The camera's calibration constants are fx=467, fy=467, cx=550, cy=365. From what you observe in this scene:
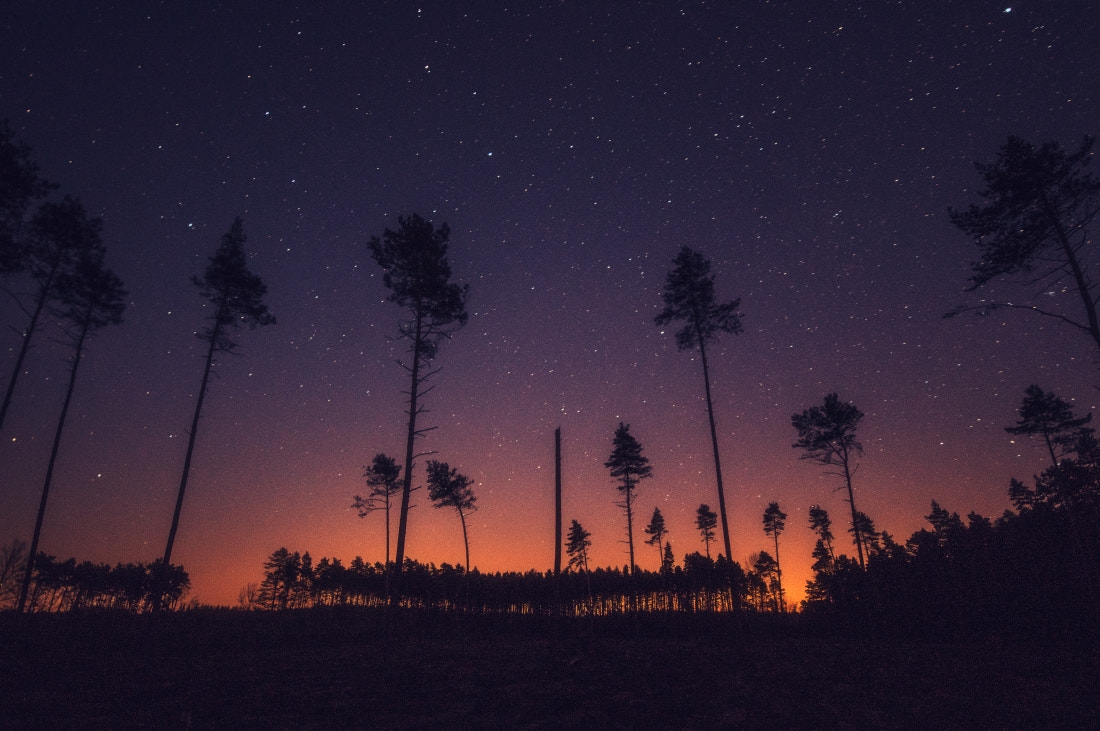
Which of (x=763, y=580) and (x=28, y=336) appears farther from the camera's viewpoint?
(x=763, y=580)

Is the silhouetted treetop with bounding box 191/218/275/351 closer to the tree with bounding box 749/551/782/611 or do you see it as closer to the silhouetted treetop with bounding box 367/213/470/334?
the silhouetted treetop with bounding box 367/213/470/334

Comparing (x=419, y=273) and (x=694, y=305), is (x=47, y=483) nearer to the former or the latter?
(x=419, y=273)

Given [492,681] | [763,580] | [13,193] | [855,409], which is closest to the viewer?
[492,681]

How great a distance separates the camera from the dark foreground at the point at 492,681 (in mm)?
7090

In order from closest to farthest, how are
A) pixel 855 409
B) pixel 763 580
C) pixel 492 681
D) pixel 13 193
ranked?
pixel 492 681, pixel 13 193, pixel 855 409, pixel 763 580

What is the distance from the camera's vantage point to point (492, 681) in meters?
9.77

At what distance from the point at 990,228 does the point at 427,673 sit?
20.3 m

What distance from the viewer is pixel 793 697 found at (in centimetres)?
854

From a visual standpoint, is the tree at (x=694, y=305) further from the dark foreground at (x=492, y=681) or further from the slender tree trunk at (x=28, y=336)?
the slender tree trunk at (x=28, y=336)

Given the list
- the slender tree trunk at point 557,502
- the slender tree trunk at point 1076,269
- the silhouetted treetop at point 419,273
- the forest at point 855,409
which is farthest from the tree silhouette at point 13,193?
the slender tree trunk at point 1076,269

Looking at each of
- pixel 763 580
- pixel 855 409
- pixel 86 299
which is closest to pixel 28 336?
pixel 86 299

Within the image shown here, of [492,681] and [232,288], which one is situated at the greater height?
[232,288]

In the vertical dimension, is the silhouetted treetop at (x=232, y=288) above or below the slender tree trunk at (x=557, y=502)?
above

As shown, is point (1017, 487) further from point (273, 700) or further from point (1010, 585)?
point (273, 700)
